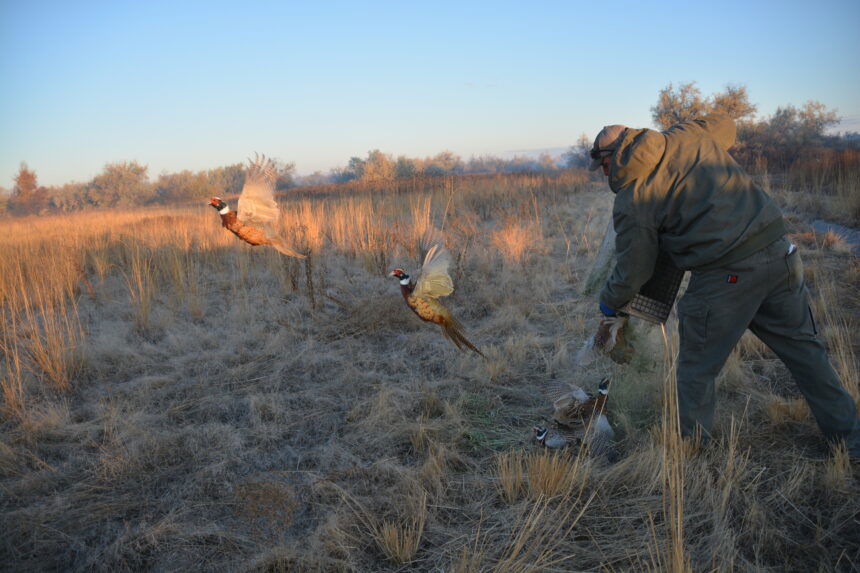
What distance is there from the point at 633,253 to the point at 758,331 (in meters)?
0.80

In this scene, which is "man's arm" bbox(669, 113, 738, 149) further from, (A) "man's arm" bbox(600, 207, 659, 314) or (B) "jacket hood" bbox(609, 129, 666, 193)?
(A) "man's arm" bbox(600, 207, 659, 314)

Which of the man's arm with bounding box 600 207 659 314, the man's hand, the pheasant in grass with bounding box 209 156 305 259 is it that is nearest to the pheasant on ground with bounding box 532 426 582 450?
the man's hand

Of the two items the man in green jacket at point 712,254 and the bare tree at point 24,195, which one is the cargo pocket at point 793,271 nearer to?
the man in green jacket at point 712,254

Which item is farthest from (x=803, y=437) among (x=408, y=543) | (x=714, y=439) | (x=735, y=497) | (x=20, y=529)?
(x=20, y=529)

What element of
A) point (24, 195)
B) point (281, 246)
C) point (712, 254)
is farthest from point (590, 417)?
point (24, 195)

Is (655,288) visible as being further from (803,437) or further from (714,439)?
(803,437)

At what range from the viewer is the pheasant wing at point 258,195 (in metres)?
3.88

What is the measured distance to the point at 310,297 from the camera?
550 cm

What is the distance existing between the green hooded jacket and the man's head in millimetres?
67

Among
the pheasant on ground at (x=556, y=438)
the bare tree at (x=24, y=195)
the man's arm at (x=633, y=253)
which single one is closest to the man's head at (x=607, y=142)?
the man's arm at (x=633, y=253)

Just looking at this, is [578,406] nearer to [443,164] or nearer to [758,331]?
[758,331]

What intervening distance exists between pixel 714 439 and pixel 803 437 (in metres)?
0.56

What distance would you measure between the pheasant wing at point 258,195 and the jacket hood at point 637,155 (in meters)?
2.72

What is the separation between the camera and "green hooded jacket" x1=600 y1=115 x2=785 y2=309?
2199 mm
